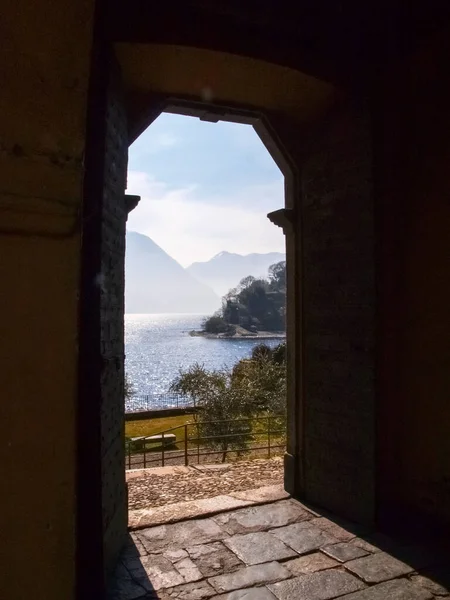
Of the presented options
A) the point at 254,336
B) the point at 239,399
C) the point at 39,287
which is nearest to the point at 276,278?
the point at 254,336

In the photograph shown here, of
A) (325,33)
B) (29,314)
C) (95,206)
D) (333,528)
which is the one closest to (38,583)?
(29,314)

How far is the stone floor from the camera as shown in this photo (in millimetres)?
3023

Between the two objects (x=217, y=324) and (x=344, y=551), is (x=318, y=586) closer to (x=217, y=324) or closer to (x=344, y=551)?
(x=344, y=551)

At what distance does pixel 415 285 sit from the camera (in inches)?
154

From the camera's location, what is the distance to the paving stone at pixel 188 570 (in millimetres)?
3189

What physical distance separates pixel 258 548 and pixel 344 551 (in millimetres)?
640

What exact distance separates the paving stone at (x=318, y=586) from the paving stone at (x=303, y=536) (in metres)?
0.36

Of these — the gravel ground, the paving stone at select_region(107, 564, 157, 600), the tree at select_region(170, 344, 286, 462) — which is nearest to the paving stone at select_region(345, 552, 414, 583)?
the paving stone at select_region(107, 564, 157, 600)

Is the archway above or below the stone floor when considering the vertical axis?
above

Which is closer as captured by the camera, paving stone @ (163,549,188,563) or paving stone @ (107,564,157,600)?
paving stone @ (107,564,157,600)

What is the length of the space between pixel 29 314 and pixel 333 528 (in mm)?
3464

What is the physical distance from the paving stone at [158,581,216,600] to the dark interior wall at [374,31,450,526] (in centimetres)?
169

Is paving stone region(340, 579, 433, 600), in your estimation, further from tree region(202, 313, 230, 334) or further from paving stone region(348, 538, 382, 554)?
tree region(202, 313, 230, 334)

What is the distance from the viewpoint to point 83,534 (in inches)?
115
